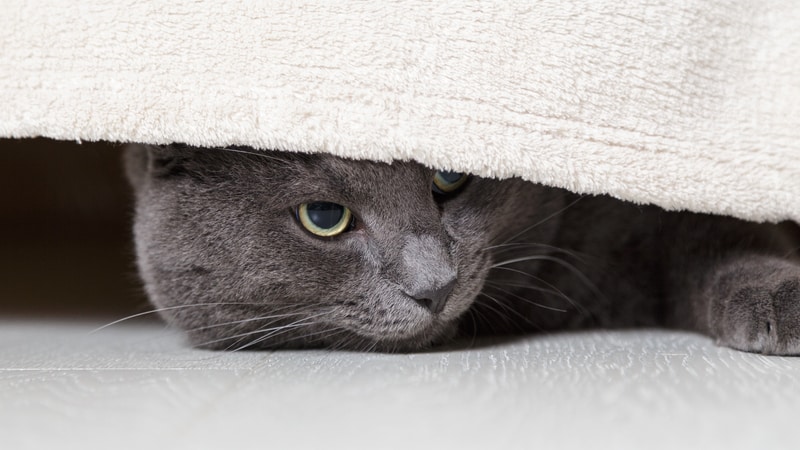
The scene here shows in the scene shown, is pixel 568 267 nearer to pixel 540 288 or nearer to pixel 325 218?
pixel 540 288

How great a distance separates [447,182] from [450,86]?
179 millimetres

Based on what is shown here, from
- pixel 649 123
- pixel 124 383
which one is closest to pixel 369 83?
pixel 649 123

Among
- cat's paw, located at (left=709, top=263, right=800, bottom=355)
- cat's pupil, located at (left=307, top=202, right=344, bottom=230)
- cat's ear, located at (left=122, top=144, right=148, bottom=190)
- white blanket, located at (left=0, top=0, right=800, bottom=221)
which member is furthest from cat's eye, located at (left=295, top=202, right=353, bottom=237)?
cat's paw, located at (left=709, top=263, right=800, bottom=355)

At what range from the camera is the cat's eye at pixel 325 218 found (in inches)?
43.3

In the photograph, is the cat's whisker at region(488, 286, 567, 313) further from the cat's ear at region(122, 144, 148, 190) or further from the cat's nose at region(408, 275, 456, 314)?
the cat's ear at region(122, 144, 148, 190)

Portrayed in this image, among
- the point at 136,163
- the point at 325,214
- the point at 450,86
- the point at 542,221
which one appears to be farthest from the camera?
the point at 136,163

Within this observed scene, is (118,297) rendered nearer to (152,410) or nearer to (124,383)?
(124,383)

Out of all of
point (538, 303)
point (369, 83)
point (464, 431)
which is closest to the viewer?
point (464, 431)

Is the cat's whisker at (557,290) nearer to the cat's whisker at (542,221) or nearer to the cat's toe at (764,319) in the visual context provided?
the cat's whisker at (542,221)

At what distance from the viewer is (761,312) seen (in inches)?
40.4

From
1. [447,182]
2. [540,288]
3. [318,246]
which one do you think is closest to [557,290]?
[540,288]

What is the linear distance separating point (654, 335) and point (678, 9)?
0.51 metres

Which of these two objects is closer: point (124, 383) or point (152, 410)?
point (152, 410)

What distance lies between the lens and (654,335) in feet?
3.95
